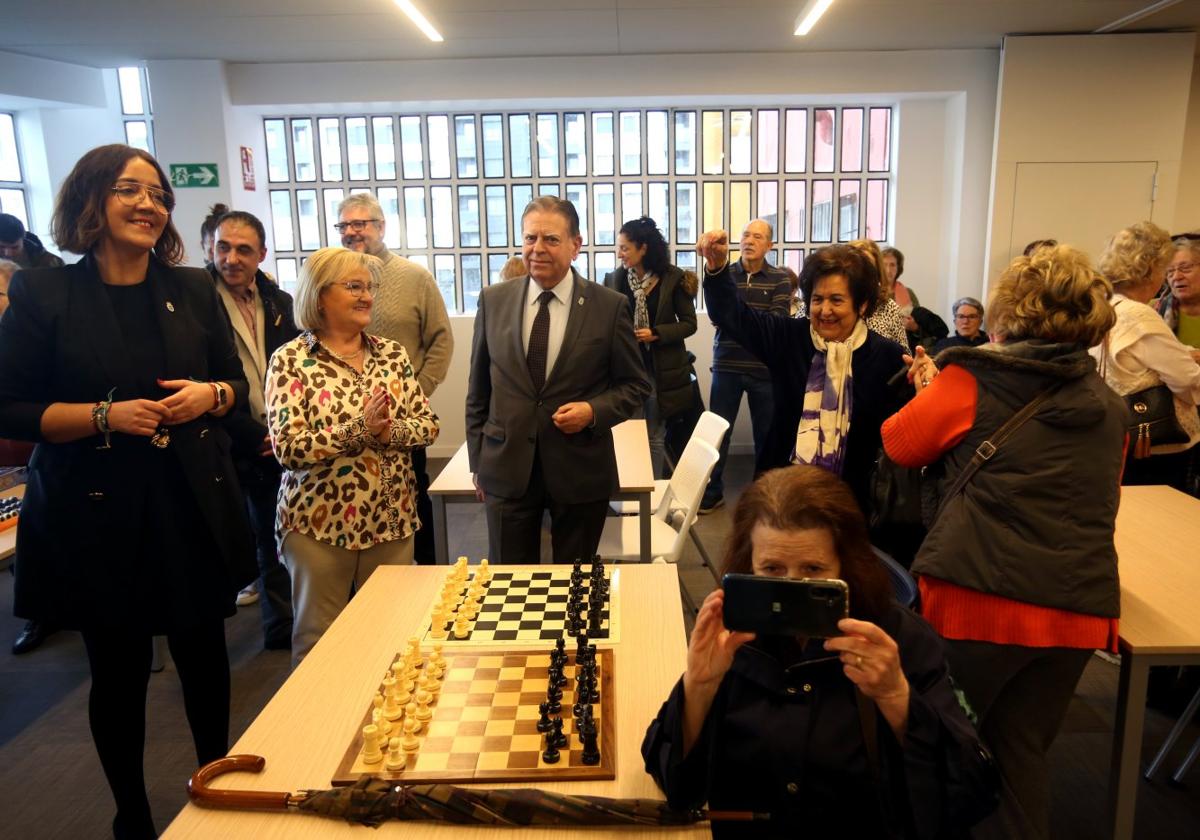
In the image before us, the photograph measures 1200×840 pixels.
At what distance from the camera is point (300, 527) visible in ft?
7.17

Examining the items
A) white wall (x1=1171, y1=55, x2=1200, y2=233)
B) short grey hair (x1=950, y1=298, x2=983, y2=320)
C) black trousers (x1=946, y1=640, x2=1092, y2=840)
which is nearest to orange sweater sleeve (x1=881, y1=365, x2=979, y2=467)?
black trousers (x1=946, y1=640, x2=1092, y2=840)

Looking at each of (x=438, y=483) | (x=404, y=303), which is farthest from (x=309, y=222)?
(x=438, y=483)

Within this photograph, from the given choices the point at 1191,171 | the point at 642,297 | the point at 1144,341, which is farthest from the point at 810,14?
the point at 1191,171

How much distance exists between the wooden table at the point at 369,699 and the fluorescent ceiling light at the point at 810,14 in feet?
13.0

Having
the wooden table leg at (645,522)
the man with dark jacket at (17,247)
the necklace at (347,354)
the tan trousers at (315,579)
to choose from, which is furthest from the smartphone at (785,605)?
the man with dark jacket at (17,247)

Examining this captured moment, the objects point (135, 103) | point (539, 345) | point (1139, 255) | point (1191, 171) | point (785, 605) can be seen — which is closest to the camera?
point (785, 605)

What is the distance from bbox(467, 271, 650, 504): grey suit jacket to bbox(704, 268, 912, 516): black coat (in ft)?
1.18

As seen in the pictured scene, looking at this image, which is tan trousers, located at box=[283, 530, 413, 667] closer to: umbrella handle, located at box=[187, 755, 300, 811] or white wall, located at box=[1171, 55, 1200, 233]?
umbrella handle, located at box=[187, 755, 300, 811]

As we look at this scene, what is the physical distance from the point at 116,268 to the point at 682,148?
5.40m

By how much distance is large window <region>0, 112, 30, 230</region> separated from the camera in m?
6.11

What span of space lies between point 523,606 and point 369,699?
476 millimetres

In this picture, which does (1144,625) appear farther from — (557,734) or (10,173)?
(10,173)

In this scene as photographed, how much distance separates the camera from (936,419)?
177 centimetres

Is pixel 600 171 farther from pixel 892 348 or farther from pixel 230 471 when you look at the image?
pixel 230 471
